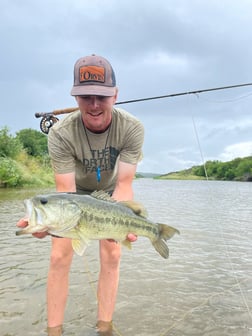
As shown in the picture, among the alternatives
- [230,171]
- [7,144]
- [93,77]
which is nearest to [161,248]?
[93,77]

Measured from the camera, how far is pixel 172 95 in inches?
372

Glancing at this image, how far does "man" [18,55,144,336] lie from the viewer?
3528 millimetres

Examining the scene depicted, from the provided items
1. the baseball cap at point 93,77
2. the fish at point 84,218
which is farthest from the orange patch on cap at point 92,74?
the fish at point 84,218

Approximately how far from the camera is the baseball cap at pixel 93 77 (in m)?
3.43

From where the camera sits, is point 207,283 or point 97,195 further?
point 207,283

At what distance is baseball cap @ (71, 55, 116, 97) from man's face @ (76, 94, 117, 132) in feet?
0.24

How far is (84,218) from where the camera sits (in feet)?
10.1

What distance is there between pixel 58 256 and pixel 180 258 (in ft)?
13.2

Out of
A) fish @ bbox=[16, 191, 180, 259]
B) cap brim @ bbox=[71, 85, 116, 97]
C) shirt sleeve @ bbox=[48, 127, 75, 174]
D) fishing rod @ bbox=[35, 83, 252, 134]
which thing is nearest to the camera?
fish @ bbox=[16, 191, 180, 259]

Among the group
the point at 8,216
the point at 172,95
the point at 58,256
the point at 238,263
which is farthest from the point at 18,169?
the point at 58,256

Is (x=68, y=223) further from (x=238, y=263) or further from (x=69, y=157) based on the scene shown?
(x=238, y=263)

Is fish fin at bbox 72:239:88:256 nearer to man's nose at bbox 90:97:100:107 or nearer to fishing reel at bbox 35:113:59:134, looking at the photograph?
man's nose at bbox 90:97:100:107

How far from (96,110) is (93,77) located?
11.6 inches

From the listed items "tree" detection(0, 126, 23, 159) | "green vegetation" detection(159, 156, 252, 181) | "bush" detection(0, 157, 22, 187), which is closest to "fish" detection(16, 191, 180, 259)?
"bush" detection(0, 157, 22, 187)
